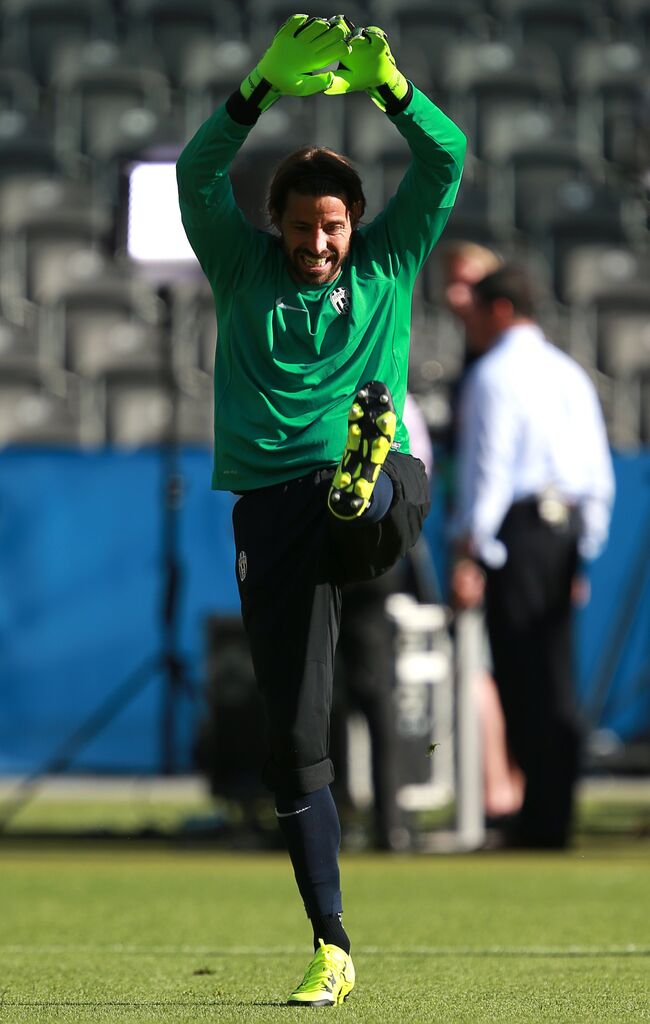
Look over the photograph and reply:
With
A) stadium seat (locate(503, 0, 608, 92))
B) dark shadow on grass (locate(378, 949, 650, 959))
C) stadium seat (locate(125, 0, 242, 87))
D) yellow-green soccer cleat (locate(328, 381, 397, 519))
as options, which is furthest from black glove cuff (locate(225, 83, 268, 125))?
stadium seat (locate(503, 0, 608, 92))

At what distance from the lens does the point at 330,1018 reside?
318cm

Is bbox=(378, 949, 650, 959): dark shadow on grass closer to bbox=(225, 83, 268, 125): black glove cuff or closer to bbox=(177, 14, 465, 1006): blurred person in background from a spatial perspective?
bbox=(177, 14, 465, 1006): blurred person in background

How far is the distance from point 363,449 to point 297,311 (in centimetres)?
45

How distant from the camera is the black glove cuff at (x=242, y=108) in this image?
11.7 feet

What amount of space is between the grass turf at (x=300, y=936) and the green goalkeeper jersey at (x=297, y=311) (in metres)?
1.04

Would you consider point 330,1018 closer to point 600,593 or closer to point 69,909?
point 69,909

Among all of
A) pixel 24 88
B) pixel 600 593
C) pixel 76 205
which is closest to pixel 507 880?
pixel 600 593

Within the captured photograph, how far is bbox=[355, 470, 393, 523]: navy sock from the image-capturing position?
337 cm

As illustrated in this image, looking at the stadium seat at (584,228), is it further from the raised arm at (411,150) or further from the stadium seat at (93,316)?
the raised arm at (411,150)

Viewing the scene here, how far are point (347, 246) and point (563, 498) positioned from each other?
11.1 ft

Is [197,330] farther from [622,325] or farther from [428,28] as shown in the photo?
[428,28]

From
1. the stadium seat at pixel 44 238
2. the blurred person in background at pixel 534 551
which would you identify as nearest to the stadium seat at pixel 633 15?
the stadium seat at pixel 44 238

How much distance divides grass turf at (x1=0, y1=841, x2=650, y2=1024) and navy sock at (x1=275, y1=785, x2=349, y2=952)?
0.17 m

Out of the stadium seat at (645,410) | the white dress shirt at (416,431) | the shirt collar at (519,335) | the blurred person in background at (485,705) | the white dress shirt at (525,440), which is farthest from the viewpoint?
the stadium seat at (645,410)
